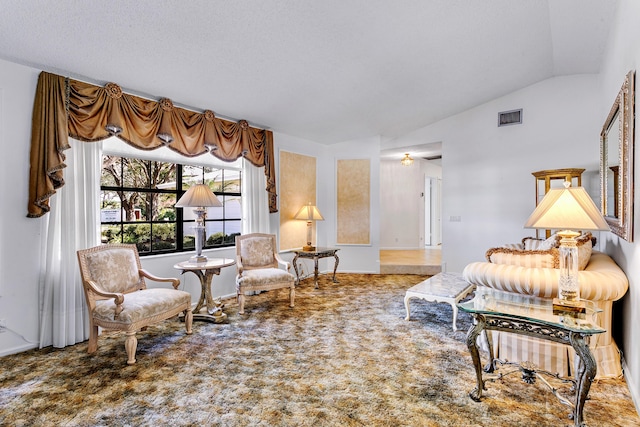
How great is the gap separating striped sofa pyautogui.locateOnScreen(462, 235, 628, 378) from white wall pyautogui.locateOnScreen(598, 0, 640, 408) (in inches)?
3.8

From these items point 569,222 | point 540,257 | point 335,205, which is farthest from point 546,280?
point 335,205

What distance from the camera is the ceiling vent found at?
5.43 metres

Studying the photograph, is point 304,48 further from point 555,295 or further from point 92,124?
point 555,295

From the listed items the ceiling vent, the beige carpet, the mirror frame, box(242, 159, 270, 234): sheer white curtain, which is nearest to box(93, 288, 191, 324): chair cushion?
the beige carpet

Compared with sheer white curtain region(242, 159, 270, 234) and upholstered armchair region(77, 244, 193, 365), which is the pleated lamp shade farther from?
sheer white curtain region(242, 159, 270, 234)

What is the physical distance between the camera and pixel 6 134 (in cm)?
284

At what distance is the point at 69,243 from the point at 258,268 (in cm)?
209

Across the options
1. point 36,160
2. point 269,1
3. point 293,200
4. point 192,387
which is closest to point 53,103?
point 36,160

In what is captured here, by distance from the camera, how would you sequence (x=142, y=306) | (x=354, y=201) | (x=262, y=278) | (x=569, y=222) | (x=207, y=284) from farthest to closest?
1. (x=354, y=201)
2. (x=262, y=278)
3. (x=207, y=284)
4. (x=142, y=306)
5. (x=569, y=222)

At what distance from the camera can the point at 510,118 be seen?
5512 millimetres

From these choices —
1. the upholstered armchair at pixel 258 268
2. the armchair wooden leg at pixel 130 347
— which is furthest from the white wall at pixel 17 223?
the upholstered armchair at pixel 258 268

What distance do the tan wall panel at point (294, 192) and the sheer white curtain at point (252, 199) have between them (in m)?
0.52

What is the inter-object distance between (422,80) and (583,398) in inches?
152

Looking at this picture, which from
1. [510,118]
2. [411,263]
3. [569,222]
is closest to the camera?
[569,222]
